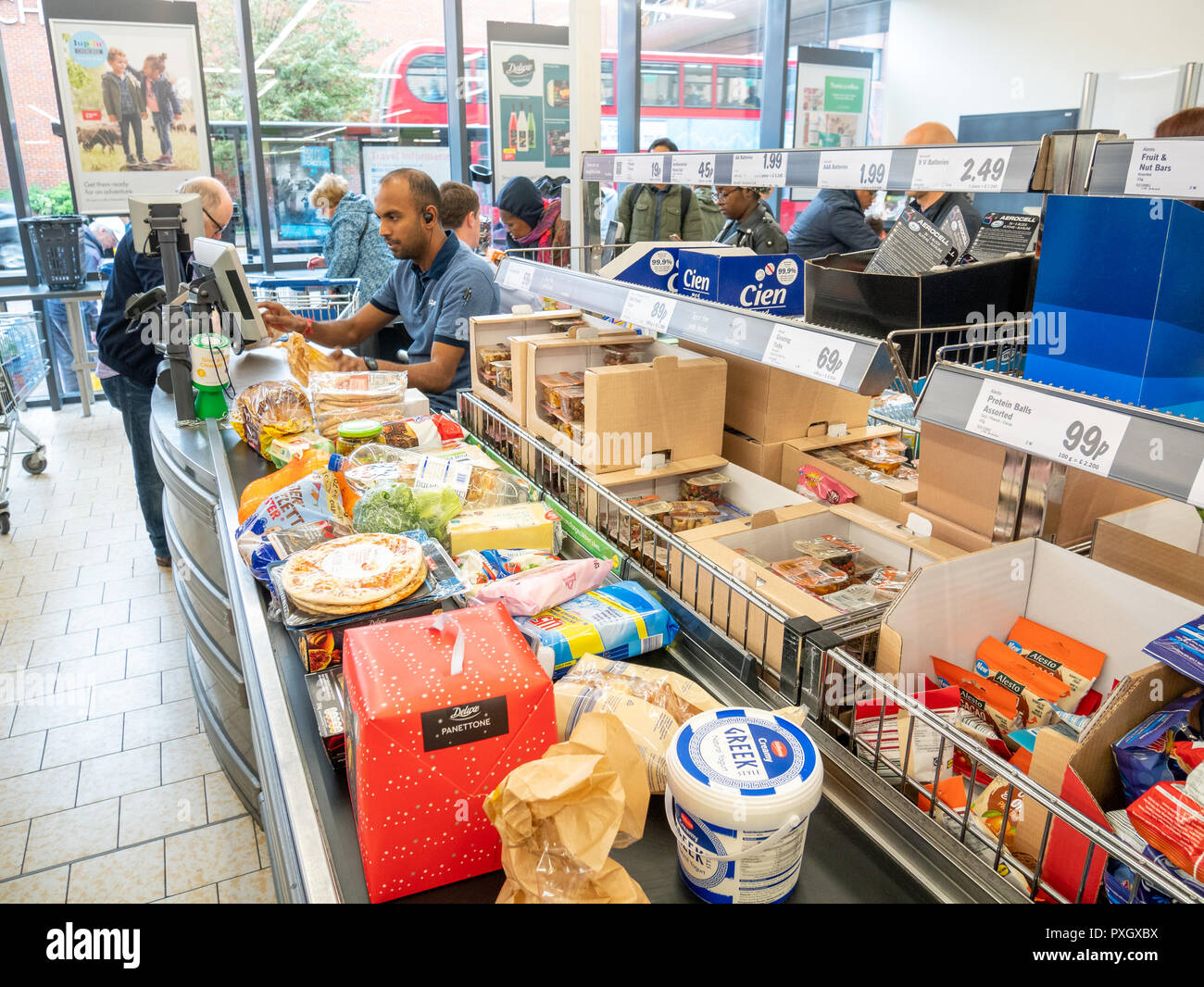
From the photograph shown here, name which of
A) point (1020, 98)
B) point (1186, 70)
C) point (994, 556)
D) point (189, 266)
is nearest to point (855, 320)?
point (994, 556)

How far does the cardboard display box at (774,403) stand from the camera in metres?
2.20

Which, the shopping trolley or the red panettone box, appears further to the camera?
the shopping trolley

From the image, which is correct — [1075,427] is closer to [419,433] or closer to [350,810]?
[350,810]

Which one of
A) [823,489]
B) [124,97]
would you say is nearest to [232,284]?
[823,489]

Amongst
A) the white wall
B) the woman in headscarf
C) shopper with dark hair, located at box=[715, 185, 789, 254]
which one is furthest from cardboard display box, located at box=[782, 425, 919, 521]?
the white wall

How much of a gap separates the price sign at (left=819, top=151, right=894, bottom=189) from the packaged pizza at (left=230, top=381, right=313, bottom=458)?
1.55 metres

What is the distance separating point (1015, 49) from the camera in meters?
7.65

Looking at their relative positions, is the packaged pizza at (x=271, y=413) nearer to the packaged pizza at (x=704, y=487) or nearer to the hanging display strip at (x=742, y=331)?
the hanging display strip at (x=742, y=331)

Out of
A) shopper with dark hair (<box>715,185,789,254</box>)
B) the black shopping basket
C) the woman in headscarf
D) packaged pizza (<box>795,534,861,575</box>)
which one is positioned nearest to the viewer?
packaged pizza (<box>795,534,861,575</box>)

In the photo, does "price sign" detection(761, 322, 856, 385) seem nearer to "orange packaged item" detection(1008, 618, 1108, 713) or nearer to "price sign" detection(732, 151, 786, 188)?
"price sign" detection(732, 151, 786, 188)

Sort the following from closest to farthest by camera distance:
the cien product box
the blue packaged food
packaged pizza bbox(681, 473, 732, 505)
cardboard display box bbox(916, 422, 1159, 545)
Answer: the blue packaged food
cardboard display box bbox(916, 422, 1159, 545)
packaged pizza bbox(681, 473, 732, 505)
the cien product box

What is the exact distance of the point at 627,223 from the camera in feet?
21.7

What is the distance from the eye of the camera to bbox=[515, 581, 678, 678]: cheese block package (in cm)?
142

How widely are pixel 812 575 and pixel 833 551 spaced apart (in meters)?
0.13
